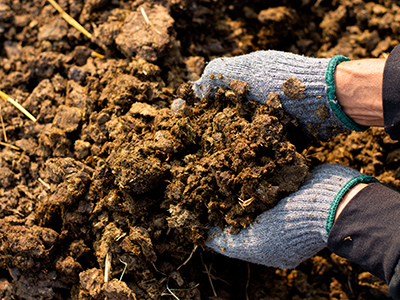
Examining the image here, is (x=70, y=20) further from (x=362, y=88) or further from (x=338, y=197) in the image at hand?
(x=338, y=197)

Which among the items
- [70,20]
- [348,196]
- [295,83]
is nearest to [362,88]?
[295,83]

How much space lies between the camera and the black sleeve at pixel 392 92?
1421 mm

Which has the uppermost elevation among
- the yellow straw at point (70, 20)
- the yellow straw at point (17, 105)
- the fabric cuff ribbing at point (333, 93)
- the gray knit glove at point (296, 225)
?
the yellow straw at point (70, 20)

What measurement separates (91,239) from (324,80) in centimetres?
145

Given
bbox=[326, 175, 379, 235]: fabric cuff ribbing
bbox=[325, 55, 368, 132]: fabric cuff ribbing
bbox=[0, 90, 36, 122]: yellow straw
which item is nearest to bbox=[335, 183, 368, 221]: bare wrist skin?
bbox=[326, 175, 379, 235]: fabric cuff ribbing

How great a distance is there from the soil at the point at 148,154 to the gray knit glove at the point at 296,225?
0.24ft

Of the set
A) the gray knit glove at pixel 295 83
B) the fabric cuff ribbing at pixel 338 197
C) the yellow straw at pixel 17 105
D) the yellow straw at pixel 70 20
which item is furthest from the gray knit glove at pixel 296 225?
the yellow straw at pixel 70 20

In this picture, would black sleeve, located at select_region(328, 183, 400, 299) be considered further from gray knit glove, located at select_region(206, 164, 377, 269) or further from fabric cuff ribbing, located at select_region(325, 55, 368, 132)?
fabric cuff ribbing, located at select_region(325, 55, 368, 132)

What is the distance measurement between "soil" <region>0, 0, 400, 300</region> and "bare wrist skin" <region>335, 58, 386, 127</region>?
206mm

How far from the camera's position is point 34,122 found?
206 centimetres

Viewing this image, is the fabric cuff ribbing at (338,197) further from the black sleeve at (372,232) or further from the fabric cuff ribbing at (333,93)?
the fabric cuff ribbing at (333,93)

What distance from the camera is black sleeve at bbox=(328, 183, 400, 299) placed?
135 cm

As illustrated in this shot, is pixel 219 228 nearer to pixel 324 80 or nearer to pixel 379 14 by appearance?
pixel 324 80

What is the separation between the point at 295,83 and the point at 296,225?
69cm
